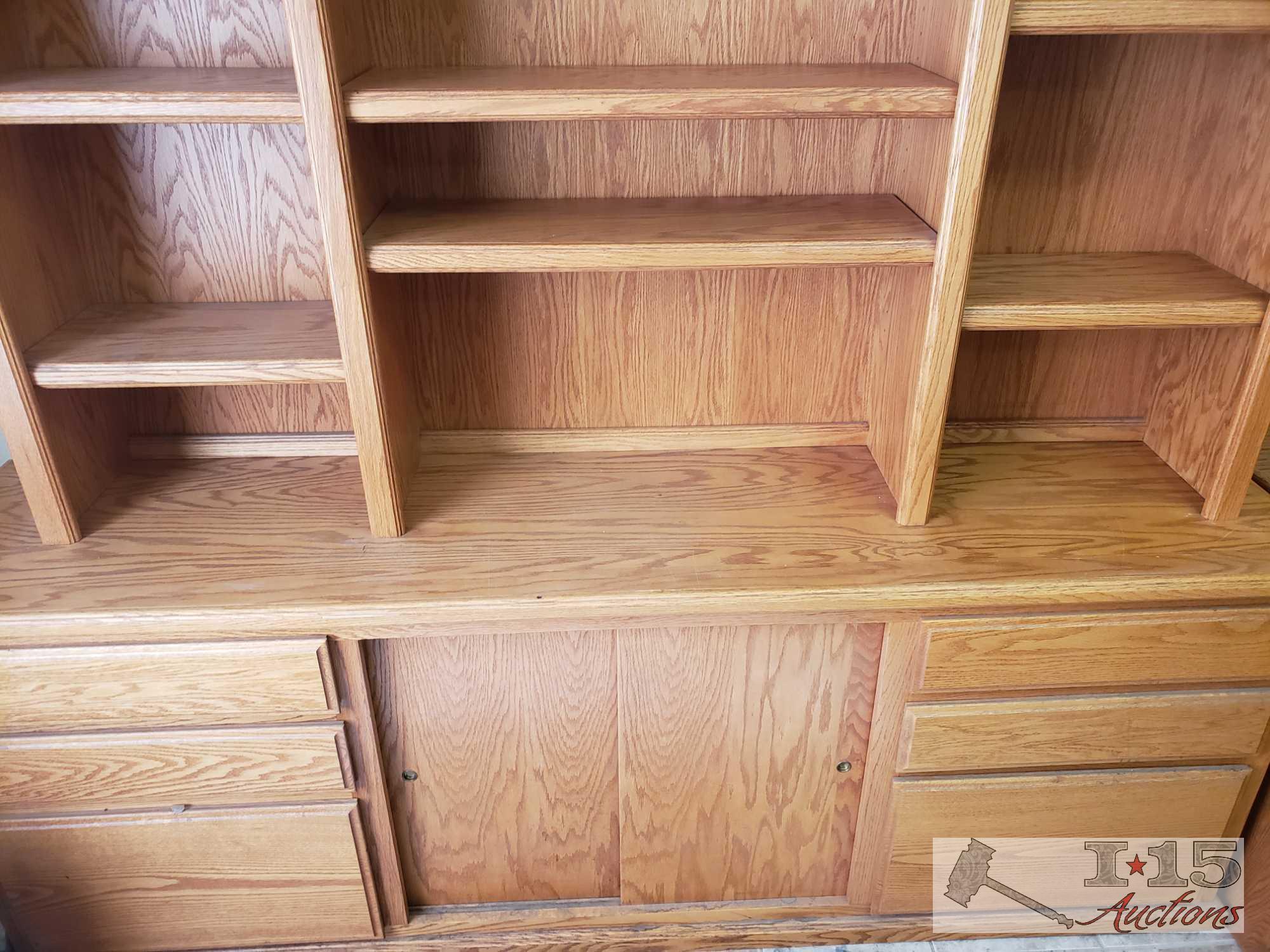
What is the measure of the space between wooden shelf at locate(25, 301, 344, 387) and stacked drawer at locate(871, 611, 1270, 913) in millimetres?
964

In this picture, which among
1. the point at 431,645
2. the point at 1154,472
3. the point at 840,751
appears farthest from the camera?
the point at 1154,472

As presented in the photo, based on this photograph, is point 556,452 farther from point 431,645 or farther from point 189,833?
point 189,833

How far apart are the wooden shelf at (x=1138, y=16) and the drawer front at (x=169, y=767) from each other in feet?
4.37

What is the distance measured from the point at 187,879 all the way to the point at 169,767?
240 millimetres

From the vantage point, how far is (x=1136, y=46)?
4.47 feet

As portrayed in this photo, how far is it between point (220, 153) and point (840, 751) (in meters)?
1.34

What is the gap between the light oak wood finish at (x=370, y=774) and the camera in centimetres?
133

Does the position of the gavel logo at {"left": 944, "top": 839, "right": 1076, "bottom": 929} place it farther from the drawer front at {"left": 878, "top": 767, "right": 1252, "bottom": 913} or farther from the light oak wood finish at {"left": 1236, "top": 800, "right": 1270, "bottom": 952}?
the light oak wood finish at {"left": 1236, "top": 800, "right": 1270, "bottom": 952}

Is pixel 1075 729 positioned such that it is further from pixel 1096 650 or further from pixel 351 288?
pixel 351 288

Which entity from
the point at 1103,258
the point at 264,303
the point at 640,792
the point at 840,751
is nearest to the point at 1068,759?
the point at 840,751

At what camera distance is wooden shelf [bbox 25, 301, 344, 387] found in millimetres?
1271

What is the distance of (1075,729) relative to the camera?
4.66 feet

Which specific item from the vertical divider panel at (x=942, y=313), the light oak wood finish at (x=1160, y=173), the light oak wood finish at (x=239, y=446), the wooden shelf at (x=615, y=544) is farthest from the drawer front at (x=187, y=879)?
the light oak wood finish at (x=1160, y=173)

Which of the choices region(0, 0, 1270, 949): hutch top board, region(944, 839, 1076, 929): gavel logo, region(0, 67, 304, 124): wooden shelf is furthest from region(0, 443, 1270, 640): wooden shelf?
region(0, 67, 304, 124): wooden shelf
